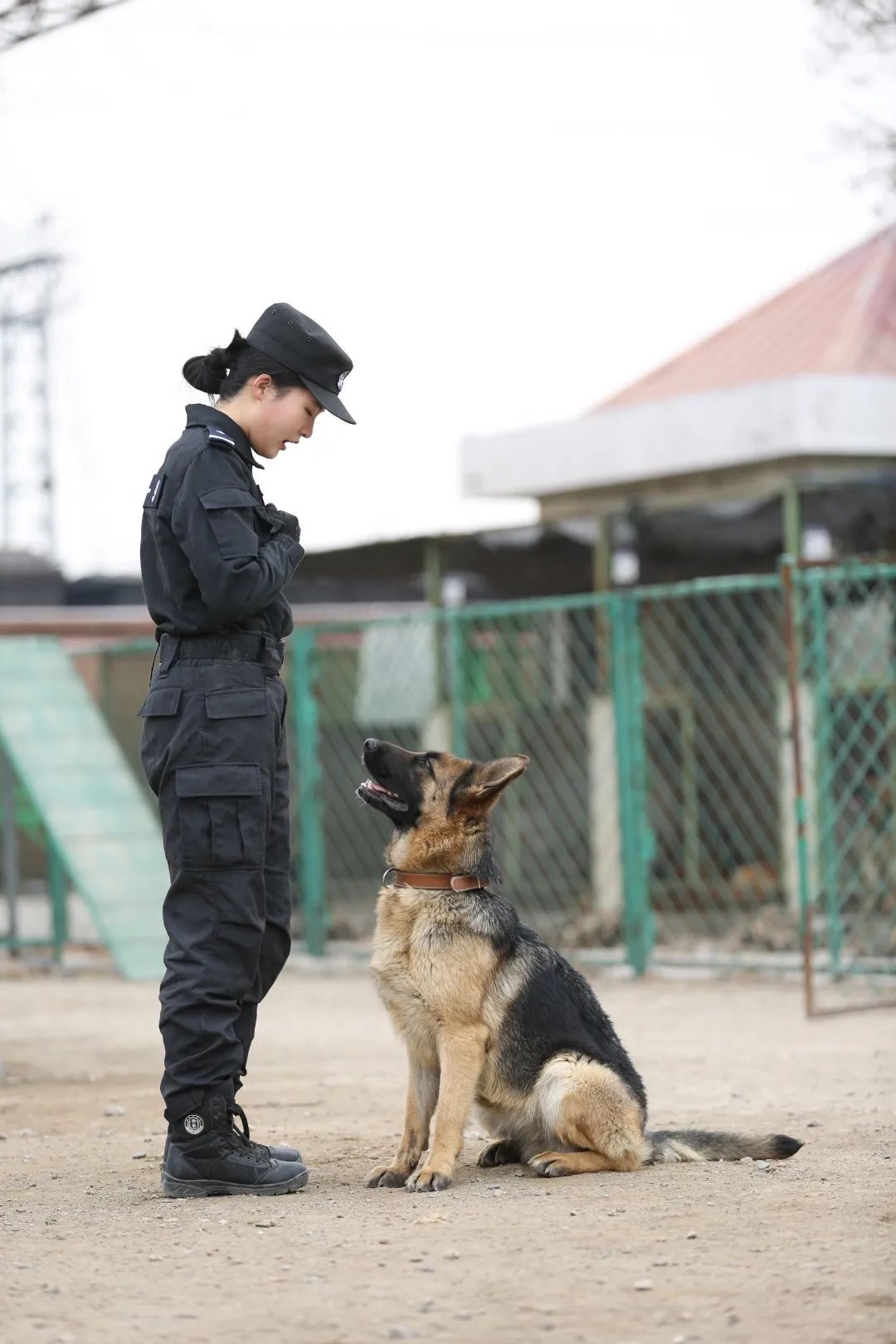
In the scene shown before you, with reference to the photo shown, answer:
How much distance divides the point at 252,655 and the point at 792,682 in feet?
13.6

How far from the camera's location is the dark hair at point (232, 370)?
4.66 metres

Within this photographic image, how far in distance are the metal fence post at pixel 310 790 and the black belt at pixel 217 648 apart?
697 centimetres

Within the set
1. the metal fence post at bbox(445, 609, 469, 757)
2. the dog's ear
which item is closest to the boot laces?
the dog's ear

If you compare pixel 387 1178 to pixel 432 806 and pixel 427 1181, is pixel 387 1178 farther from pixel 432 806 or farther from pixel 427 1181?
pixel 432 806

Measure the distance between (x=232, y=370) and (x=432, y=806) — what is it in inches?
49.6

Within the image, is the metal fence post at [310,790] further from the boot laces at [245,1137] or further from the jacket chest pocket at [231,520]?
the jacket chest pocket at [231,520]

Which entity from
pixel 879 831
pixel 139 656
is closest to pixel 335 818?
pixel 139 656

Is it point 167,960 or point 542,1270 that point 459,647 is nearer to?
point 167,960

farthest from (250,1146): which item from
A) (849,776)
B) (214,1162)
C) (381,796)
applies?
(849,776)

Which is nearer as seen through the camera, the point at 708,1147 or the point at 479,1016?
the point at 479,1016

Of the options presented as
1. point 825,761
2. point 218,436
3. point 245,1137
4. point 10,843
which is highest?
point 218,436

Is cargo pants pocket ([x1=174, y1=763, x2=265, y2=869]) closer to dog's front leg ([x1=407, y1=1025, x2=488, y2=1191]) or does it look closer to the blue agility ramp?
dog's front leg ([x1=407, y1=1025, x2=488, y2=1191])

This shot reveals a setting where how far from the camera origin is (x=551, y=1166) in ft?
15.4

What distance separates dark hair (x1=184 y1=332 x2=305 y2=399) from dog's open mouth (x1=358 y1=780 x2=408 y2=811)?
3.46 feet
